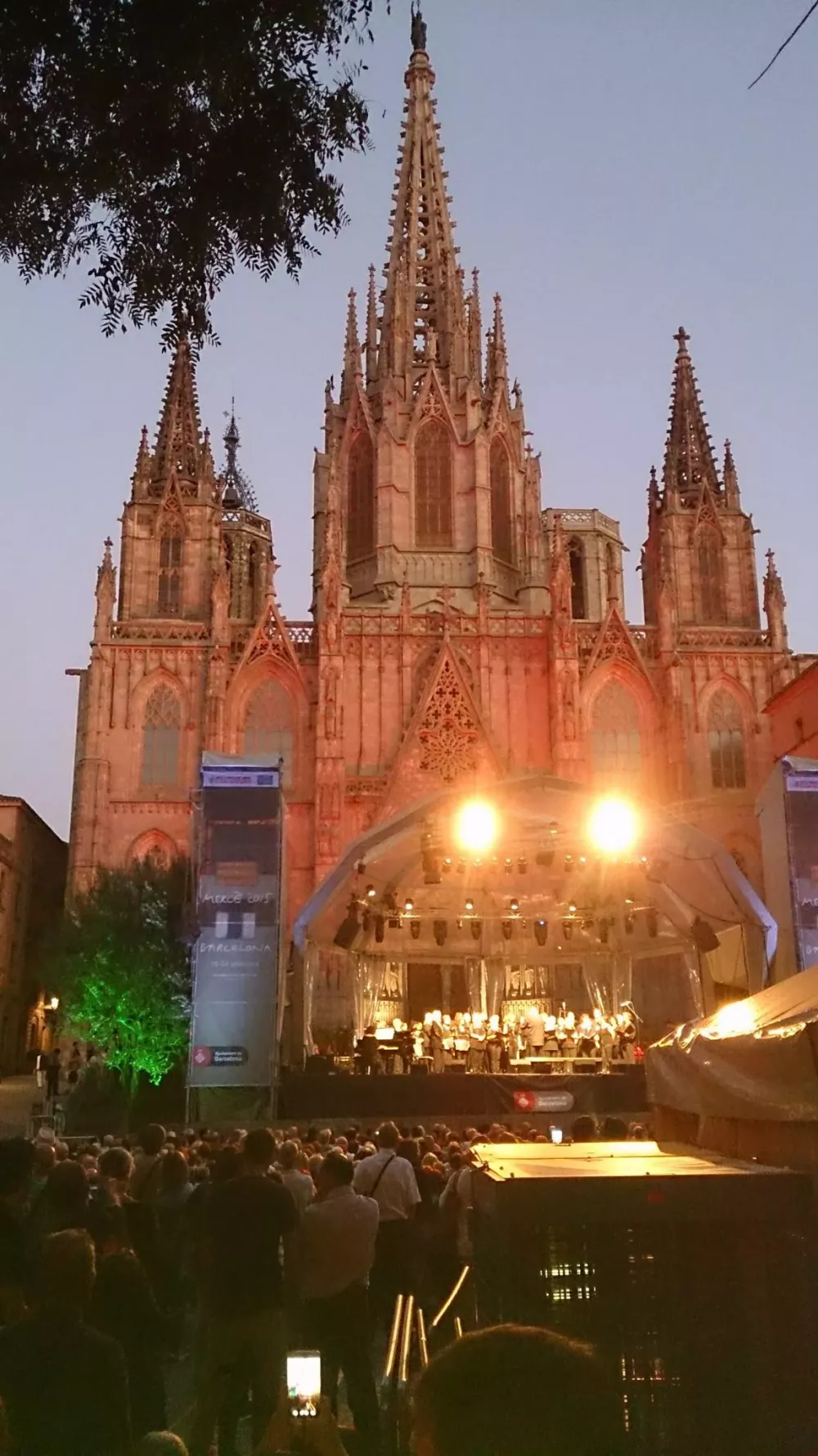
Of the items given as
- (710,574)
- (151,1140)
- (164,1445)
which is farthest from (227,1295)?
(710,574)

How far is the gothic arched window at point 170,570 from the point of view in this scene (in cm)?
4512

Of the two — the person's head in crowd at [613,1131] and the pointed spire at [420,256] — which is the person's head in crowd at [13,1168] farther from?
the pointed spire at [420,256]

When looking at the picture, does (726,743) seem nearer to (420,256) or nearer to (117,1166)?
(420,256)

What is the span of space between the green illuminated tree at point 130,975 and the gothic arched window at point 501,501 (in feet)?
66.5

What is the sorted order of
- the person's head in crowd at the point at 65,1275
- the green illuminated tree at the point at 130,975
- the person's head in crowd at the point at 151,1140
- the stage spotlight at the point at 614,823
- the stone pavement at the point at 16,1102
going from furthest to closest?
1. the green illuminated tree at the point at 130,975
2. the stone pavement at the point at 16,1102
3. the stage spotlight at the point at 614,823
4. the person's head in crowd at the point at 151,1140
5. the person's head in crowd at the point at 65,1275

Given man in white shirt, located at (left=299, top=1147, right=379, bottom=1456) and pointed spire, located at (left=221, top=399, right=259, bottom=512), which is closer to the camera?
man in white shirt, located at (left=299, top=1147, right=379, bottom=1456)

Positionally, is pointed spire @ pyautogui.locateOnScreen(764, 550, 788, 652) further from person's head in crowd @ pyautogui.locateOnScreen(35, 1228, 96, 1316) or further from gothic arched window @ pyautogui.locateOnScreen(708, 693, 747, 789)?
person's head in crowd @ pyautogui.locateOnScreen(35, 1228, 96, 1316)

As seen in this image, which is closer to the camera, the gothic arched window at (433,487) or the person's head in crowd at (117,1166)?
the person's head in crowd at (117,1166)

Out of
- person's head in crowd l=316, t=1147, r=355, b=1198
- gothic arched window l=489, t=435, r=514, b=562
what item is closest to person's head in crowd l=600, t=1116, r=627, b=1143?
person's head in crowd l=316, t=1147, r=355, b=1198

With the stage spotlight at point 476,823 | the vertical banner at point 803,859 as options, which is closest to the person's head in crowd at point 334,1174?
the stage spotlight at point 476,823

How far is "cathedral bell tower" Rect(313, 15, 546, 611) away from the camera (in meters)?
48.2

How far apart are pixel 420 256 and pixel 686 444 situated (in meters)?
16.3

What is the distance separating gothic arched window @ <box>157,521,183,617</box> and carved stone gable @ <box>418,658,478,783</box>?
34.9ft

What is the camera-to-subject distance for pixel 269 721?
42.6 meters
